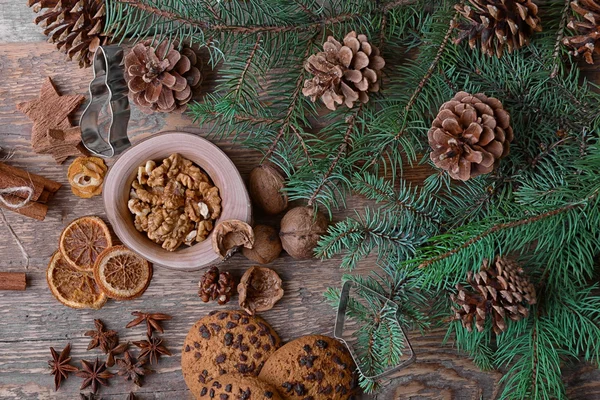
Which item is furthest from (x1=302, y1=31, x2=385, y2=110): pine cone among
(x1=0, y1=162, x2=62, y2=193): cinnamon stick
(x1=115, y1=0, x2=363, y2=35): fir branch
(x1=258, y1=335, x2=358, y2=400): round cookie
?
(x1=0, y1=162, x2=62, y2=193): cinnamon stick

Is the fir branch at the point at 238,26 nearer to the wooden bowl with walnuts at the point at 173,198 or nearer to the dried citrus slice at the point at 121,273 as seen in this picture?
the wooden bowl with walnuts at the point at 173,198

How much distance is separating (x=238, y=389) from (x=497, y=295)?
583 millimetres

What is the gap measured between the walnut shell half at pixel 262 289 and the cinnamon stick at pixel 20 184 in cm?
53

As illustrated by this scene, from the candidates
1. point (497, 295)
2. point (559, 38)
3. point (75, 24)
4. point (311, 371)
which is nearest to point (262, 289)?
point (311, 371)

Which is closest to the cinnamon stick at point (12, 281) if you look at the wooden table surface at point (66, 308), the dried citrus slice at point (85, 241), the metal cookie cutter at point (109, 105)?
the wooden table surface at point (66, 308)

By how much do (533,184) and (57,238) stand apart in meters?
1.10

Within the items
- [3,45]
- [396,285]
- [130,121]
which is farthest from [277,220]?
[3,45]

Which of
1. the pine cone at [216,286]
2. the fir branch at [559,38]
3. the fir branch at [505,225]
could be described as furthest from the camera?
the pine cone at [216,286]

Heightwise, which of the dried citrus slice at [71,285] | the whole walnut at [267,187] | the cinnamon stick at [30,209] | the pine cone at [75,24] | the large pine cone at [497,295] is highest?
the pine cone at [75,24]

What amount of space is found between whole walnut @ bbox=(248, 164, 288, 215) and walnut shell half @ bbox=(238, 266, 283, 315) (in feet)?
0.51

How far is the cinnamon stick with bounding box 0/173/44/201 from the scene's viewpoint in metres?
1.41

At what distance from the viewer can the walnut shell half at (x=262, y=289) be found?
4.61ft

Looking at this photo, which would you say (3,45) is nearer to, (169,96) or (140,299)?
(169,96)

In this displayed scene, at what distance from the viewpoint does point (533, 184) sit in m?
1.23
